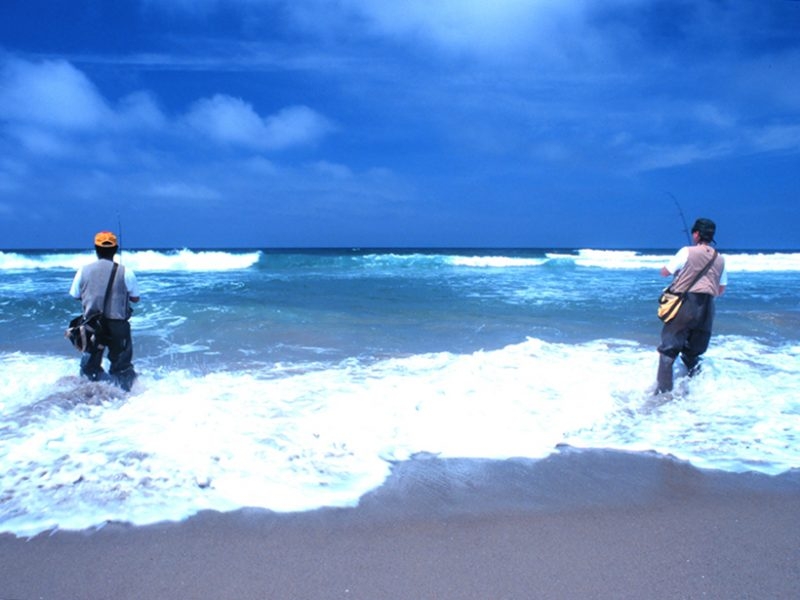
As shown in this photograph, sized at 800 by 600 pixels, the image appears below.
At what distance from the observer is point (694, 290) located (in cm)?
519

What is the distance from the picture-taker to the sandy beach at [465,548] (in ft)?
7.82

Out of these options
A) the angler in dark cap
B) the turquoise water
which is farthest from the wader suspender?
the turquoise water

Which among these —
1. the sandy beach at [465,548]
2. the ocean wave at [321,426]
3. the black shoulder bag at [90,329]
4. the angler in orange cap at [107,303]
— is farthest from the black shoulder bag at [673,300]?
the black shoulder bag at [90,329]

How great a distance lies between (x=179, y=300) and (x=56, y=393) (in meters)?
9.88

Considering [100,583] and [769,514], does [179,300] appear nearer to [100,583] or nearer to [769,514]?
[100,583]

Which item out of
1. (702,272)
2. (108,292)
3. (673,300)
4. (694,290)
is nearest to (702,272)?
(702,272)

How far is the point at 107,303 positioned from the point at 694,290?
5.71 metres

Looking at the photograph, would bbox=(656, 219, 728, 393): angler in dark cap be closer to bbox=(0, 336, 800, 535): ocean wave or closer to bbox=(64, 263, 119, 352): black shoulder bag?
bbox=(0, 336, 800, 535): ocean wave

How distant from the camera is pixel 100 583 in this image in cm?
242

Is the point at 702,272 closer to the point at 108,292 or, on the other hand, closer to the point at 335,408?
the point at 335,408

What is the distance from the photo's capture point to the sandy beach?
2.38 meters

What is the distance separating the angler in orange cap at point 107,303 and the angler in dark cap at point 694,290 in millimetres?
5344

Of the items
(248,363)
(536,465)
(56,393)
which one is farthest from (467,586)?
(248,363)

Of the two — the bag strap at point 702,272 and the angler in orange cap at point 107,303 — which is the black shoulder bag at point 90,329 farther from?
the bag strap at point 702,272
